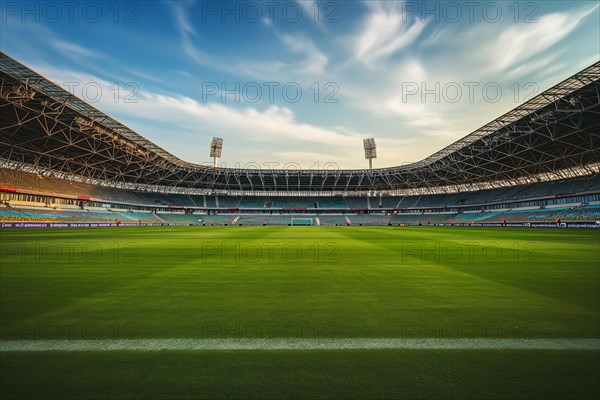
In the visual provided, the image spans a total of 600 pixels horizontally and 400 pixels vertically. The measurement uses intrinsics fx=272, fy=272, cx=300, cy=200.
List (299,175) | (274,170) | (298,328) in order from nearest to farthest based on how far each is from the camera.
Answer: (298,328) < (274,170) < (299,175)

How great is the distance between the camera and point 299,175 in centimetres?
8350

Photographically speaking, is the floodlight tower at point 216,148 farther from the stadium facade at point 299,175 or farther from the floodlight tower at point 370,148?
the floodlight tower at point 370,148

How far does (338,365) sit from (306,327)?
134 cm

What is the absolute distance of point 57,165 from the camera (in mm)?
56594

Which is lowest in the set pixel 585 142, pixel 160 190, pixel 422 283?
pixel 422 283

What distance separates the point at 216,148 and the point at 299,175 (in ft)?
110

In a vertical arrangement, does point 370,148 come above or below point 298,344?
above

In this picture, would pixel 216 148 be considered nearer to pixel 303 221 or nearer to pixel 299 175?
pixel 299 175

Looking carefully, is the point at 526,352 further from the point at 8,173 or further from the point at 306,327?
the point at 8,173

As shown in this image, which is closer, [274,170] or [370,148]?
[274,170]

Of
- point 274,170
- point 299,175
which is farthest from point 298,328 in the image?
point 299,175

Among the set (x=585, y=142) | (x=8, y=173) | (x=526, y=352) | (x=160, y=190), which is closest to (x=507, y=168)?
(x=585, y=142)

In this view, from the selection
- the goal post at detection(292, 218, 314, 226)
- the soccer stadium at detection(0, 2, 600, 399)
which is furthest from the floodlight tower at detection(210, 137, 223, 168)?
the soccer stadium at detection(0, 2, 600, 399)

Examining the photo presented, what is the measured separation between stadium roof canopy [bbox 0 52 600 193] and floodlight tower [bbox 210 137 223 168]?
1215 centimetres
